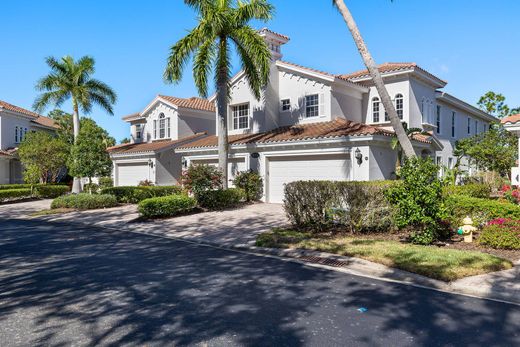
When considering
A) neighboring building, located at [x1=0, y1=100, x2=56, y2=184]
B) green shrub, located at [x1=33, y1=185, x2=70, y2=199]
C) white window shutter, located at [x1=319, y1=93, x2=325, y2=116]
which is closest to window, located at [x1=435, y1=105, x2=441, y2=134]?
white window shutter, located at [x1=319, y1=93, x2=325, y2=116]

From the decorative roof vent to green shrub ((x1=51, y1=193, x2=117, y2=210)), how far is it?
42.4 ft

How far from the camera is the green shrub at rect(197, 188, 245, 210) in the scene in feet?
57.4

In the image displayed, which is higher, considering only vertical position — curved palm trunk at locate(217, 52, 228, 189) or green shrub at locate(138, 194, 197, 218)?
curved palm trunk at locate(217, 52, 228, 189)

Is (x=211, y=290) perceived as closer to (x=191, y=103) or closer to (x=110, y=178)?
(x=191, y=103)

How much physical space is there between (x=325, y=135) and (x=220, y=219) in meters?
6.32

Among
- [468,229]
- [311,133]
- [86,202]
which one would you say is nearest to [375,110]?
[311,133]

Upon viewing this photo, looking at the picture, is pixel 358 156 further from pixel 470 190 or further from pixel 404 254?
pixel 404 254

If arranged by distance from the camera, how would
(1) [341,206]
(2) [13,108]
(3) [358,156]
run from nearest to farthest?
(1) [341,206] → (3) [358,156] → (2) [13,108]

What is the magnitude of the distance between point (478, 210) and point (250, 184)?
1154cm

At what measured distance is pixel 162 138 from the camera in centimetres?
2944

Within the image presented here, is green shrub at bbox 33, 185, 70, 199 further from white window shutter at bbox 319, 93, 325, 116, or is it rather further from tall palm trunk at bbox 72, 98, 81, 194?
white window shutter at bbox 319, 93, 325, 116

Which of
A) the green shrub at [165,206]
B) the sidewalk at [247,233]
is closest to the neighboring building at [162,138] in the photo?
the sidewalk at [247,233]

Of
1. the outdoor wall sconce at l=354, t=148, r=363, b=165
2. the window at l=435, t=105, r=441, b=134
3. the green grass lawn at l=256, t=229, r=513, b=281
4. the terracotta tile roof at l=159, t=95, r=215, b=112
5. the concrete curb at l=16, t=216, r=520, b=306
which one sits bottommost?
the concrete curb at l=16, t=216, r=520, b=306

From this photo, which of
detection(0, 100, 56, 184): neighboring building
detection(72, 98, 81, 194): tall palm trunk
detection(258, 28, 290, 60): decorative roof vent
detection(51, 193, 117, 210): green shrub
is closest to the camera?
detection(51, 193, 117, 210): green shrub
